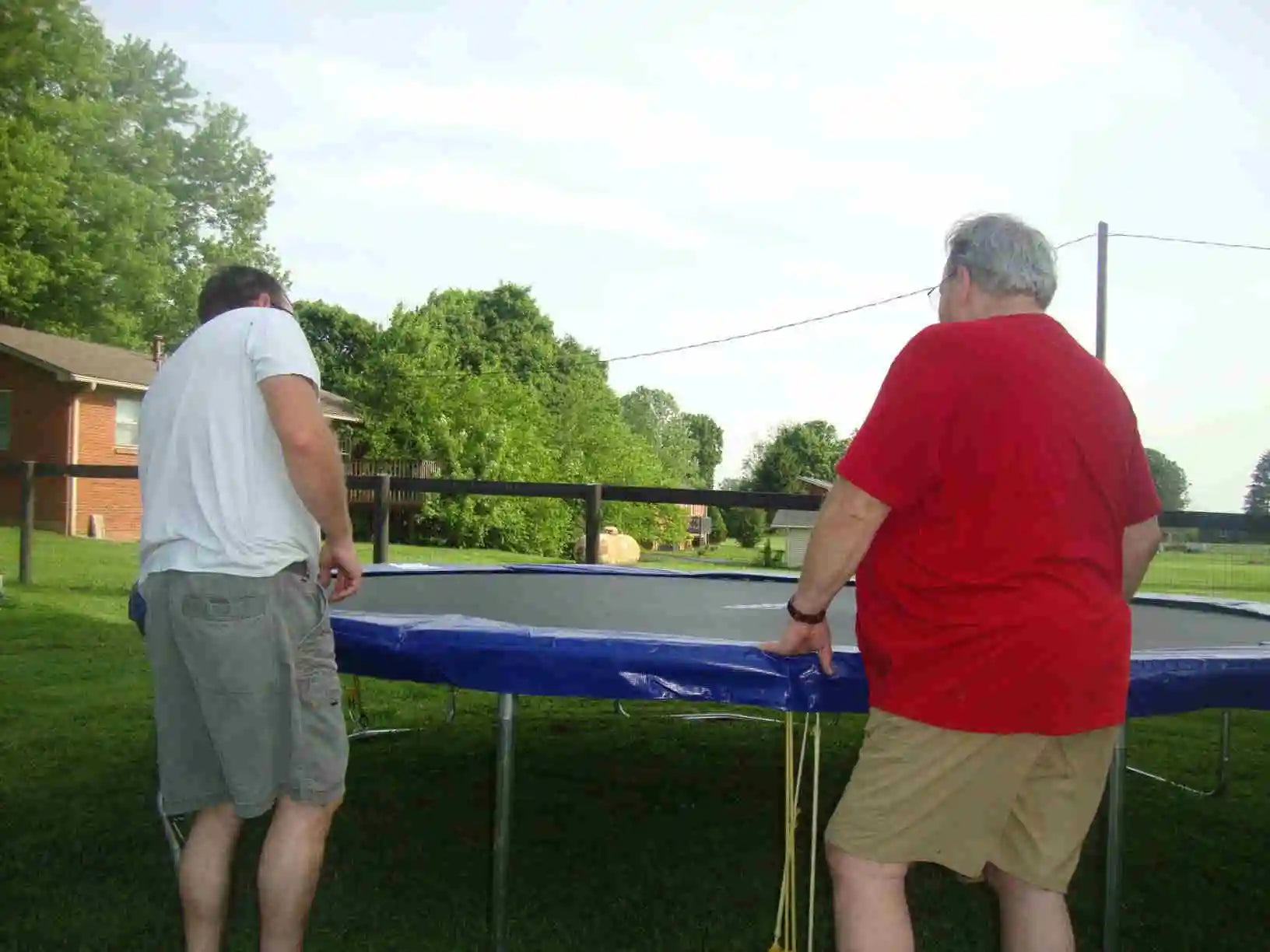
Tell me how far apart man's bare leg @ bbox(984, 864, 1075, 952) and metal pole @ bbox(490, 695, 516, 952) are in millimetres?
671

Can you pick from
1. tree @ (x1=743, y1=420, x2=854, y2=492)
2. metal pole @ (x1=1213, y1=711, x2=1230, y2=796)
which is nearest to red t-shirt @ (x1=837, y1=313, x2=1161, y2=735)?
metal pole @ (x1=1213, y1=711, x2=1230, y2=796)

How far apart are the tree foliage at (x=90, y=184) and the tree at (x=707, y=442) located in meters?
35.9

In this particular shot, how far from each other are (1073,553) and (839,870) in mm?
399

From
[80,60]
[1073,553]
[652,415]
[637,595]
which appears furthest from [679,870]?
[652,415]

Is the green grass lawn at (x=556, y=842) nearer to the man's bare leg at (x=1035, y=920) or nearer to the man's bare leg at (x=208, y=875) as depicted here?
the man's bare leg at (x=208, y=875)

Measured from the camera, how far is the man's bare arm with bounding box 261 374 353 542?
140 centimetres

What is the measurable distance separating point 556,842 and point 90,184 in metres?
17.0

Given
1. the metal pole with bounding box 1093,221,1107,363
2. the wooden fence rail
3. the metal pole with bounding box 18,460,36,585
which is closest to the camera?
the wooden fence rail

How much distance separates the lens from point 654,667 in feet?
5.24

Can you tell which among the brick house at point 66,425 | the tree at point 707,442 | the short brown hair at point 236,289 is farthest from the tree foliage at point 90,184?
the tree at point 707,442

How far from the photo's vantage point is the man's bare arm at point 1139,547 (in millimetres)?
1419

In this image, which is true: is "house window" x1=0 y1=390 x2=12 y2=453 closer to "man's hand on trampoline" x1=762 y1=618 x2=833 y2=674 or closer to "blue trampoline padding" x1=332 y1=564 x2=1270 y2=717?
"blue trampoline padding" x1=332 y1=564 x2=1270 y2=717

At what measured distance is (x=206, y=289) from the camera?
61.9 inches

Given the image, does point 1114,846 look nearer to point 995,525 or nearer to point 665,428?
point 995,525
